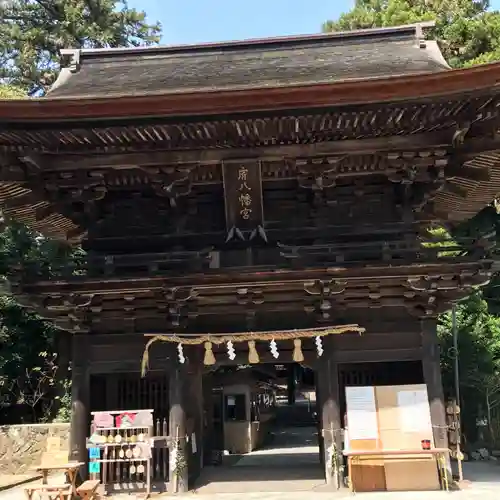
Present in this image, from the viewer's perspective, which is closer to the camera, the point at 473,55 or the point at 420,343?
the point at 420,343

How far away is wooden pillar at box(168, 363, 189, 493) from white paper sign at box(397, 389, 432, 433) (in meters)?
3.53

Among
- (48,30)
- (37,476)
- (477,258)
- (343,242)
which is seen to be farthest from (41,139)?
(48,30)

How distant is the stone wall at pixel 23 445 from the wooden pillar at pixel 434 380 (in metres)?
9.17

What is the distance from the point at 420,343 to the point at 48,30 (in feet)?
101

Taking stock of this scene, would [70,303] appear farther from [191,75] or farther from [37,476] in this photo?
[37,476]

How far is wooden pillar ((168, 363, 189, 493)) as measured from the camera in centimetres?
856

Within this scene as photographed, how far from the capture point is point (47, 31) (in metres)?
31.4

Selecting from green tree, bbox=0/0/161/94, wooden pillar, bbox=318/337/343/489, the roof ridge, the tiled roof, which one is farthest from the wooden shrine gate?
green tree, bbox=0/0/161/94

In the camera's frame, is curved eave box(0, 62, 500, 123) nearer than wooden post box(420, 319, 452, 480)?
Yes

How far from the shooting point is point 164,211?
932cm

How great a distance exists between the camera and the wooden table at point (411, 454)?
819cm

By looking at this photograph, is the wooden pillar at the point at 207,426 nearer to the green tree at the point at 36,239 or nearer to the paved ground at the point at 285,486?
the paved ground at the point at 285,486

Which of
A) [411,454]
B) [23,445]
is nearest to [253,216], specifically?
[411,454]

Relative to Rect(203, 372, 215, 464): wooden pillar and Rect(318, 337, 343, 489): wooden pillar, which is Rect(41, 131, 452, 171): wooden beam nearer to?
Rect(318, 337, 343, 489): wooden pillar
